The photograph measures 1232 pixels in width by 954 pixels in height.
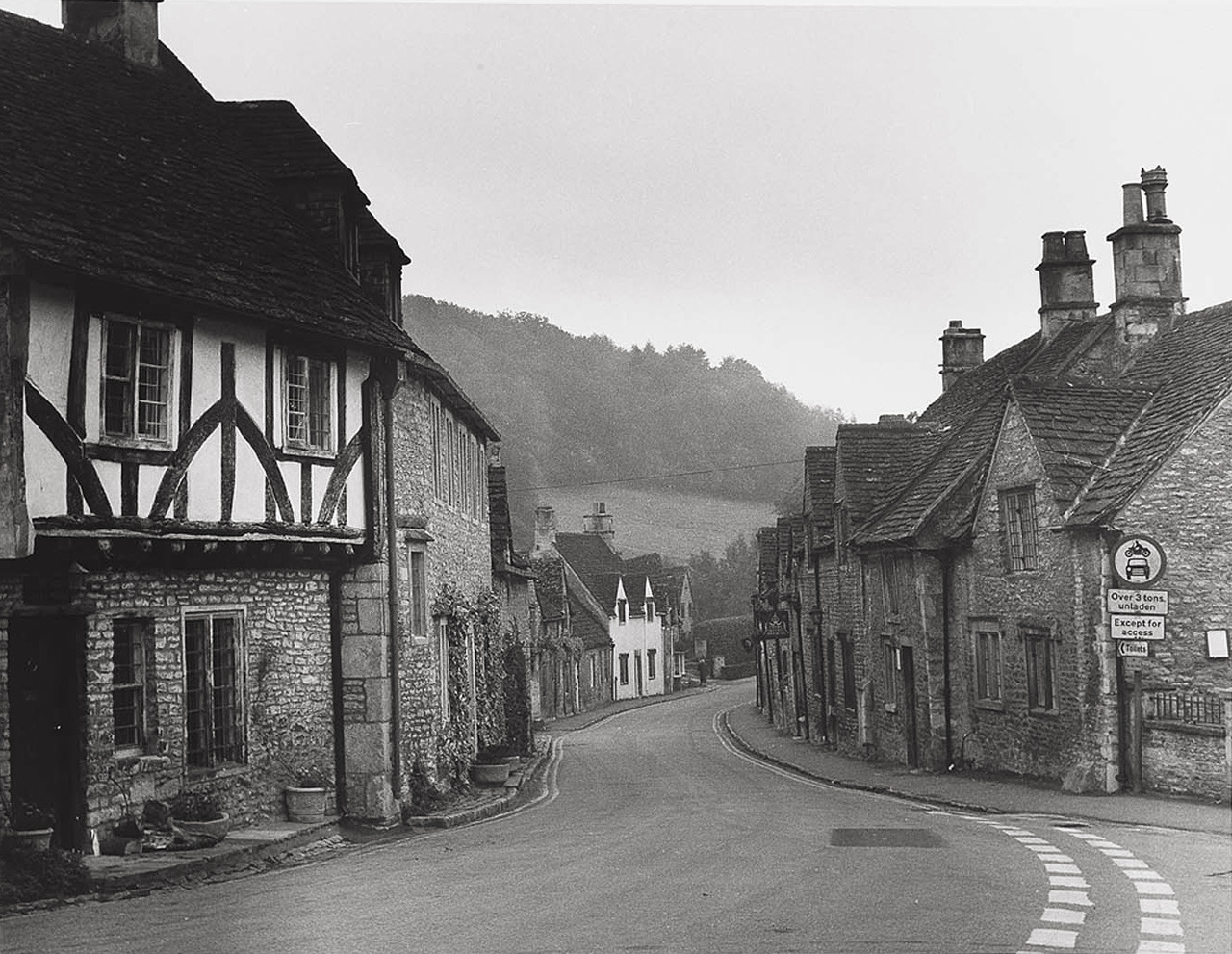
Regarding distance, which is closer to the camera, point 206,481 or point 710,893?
point 710,893

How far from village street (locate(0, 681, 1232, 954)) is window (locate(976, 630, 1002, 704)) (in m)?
6.07

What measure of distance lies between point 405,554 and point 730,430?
297ft

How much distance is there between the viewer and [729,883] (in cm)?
1276

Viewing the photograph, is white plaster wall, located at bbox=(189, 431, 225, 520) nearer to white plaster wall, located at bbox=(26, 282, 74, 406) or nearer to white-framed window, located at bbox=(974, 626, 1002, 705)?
white plaster wall, located at bbox=(26, 282, 74, 406)

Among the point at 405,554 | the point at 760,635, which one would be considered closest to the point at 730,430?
the point at 760,635

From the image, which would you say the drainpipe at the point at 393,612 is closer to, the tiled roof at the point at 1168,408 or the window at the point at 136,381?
the window at the point at 136,381

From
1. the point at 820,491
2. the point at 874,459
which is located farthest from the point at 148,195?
the point at 820,491

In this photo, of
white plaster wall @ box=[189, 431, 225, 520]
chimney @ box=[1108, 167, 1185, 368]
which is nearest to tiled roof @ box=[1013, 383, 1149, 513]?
chimney @ box=[1108, 167, 1185, 368]

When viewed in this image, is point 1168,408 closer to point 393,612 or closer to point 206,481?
point 393,612

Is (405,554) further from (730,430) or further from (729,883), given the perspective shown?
(730,430)

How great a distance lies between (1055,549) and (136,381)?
46.9 ft

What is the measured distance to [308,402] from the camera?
18562mm

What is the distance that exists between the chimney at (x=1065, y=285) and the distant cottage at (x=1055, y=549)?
0.05m

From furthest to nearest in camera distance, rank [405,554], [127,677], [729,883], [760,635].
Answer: [760,635], [405,554], [127,677], [729,883]
